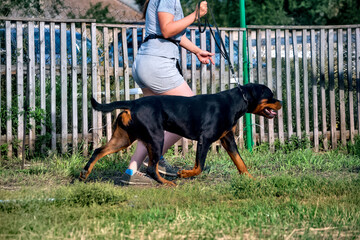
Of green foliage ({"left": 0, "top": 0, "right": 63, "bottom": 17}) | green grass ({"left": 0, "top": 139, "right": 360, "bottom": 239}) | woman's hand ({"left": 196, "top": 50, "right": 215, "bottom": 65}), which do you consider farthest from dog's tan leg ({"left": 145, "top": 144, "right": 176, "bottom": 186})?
green foliage ({"left": 0, "top": 0, "right": 63, "bottom": 17})

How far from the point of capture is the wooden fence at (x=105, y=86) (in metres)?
6.56

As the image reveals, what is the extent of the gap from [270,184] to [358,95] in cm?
374

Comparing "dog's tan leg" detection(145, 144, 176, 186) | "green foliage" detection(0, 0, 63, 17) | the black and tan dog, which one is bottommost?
"dog's tan leg" detection(145, 144, 176, 186)

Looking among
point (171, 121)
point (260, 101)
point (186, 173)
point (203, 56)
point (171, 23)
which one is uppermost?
point (171, 23)

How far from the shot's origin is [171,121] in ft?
A: 15.3

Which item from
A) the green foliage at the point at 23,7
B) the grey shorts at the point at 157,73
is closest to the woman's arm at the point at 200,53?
the grey shorts at the point at 157,73

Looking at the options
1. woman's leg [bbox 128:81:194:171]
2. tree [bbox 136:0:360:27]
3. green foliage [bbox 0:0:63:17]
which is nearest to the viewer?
woman's leg [bbox 128:81:194:171]

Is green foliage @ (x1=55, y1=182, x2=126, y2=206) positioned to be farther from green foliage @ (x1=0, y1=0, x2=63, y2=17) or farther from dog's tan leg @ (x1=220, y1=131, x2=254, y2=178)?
green foliage @ (x1=0, y1=0, x2=63, y2=17)

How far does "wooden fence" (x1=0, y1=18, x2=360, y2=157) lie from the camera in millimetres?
6562

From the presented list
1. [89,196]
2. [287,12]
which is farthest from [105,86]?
[287,12]

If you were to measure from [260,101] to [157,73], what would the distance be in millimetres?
1084

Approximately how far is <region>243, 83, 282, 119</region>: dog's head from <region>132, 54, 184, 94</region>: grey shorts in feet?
2.36

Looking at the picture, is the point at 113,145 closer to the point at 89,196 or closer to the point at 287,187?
the point at 89,196

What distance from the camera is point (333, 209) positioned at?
146 inches
